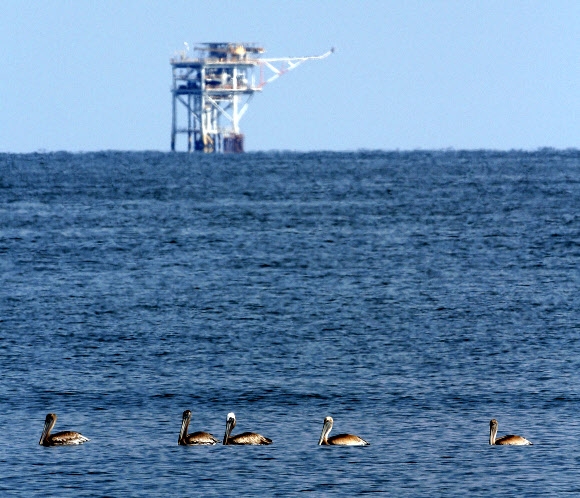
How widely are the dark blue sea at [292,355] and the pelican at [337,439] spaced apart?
16 centimetres

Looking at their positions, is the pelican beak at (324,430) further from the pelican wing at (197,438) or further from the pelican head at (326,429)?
the pelican wing at (197,438)

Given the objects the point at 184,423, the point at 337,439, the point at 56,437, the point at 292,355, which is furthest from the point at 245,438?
the point at 292,355

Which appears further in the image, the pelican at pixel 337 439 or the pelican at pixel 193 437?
the pelican at pixel 193 437

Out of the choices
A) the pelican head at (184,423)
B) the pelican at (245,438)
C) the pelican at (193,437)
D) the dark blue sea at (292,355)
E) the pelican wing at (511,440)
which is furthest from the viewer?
the pelican head at (184,423)

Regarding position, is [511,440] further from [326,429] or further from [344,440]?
[326,429]

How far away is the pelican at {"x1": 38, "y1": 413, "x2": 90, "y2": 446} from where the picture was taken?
24.0 meters

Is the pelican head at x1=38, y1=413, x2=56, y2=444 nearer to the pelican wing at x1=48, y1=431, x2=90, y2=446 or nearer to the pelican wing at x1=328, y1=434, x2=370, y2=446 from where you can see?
the pelican wing at x1=48, y1=431, x2=90, y2=446

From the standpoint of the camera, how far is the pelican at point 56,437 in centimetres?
2398

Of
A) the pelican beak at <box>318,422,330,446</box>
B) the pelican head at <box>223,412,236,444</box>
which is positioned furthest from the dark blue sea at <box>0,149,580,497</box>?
the pelican head at <box>223,412,236,444</box>

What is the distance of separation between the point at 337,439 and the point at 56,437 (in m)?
4.83

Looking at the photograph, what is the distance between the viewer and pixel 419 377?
3048 cm

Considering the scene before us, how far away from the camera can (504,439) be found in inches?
945

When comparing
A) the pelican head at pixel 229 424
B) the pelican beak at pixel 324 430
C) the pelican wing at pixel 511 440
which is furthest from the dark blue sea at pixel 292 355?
the pelican head at pixel 229 424

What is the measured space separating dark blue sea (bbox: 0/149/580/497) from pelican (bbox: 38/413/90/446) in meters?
Result: 0.18
